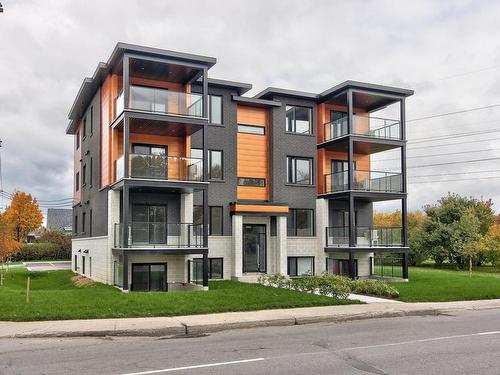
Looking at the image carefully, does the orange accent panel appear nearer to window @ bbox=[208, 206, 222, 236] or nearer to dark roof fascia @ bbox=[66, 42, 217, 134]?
window @ bbox=[208, 206, 222, 236]

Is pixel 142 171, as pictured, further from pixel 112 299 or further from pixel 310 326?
pixel 310 326

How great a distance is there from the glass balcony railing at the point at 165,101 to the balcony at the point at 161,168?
6.50 feet

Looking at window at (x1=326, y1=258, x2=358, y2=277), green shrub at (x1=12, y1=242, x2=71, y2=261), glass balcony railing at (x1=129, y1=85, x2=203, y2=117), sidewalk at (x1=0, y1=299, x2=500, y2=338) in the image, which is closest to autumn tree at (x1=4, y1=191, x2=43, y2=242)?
green shrub at (x1=12, y1=242, x2=71, y2=261)

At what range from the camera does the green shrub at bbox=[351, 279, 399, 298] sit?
65.8 ft

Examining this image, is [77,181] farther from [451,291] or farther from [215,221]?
[451,291]

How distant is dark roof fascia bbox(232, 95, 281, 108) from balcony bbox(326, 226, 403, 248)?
7238 millimetres

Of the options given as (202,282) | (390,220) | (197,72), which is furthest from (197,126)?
(390,220)

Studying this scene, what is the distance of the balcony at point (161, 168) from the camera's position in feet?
72.5

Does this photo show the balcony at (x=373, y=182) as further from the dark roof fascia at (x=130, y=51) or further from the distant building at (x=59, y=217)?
the distant building at (x=59, y=217)

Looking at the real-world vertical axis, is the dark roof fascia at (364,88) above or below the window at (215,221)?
above

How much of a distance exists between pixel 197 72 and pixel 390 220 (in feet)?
155

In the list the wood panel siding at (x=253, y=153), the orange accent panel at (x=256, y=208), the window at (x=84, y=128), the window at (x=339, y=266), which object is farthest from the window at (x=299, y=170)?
the window at (x=84, y=128)

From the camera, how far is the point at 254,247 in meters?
28.1

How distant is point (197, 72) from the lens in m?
23.9
